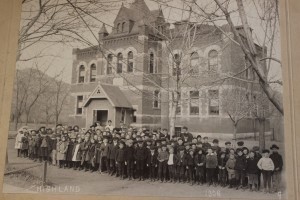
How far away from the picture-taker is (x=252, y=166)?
3412 millimetres

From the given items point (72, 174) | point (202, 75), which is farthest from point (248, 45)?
point (72, 174)

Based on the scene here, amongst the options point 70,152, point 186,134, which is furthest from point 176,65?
point 70,152

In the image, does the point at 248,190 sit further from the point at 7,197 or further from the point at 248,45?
the point at 7,197

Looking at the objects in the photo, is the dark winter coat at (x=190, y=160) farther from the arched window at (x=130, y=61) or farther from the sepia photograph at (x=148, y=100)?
the arched window at (x=130, y=61)

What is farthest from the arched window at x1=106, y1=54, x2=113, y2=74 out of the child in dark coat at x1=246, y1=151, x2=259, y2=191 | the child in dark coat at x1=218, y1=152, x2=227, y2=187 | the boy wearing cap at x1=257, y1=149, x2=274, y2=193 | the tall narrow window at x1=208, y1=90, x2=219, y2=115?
the boy wearing cap at x1=257, y1=149, x2=274, y2=193

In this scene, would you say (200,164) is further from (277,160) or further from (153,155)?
(277,160)

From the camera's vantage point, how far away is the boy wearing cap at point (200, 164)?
11.2ft

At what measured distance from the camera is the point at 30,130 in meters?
3.79

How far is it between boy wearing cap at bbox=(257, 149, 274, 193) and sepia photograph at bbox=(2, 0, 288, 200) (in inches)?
0.4

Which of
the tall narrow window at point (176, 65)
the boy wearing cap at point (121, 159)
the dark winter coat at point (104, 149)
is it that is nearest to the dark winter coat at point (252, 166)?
the tall narrow window at point (176, 65)

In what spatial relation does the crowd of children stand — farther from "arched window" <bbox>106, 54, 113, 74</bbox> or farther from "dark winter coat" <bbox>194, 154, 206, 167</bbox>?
"arched window" <bbox>106, 54, 113, 74</bbox>

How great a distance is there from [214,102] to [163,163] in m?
0.93

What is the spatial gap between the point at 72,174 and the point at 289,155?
8.01ft

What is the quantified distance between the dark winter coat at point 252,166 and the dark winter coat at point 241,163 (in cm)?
4
